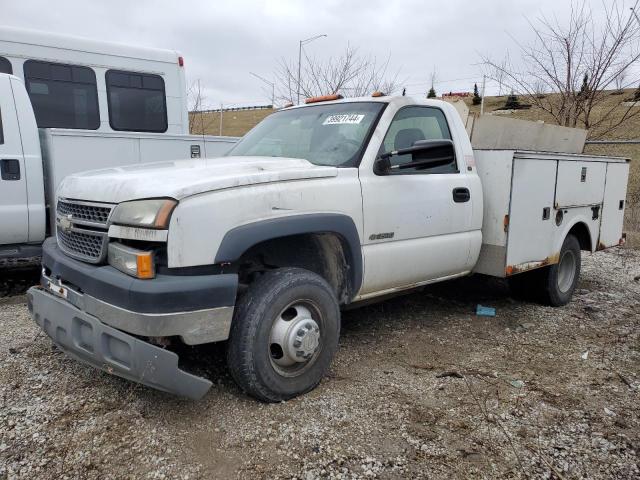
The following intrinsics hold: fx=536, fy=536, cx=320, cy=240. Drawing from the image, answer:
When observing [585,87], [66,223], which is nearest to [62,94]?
[66,223]

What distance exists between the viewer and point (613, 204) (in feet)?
19.8

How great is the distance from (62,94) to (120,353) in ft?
19.3

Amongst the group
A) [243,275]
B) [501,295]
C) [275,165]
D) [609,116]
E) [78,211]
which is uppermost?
[609,116]

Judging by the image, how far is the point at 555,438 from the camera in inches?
116

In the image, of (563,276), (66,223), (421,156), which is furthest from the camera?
(563,276)

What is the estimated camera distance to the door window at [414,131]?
154 inches

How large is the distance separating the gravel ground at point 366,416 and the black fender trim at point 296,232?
0.84 metres

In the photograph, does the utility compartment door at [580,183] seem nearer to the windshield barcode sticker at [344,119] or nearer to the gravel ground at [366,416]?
the gravel ground at [366,416]

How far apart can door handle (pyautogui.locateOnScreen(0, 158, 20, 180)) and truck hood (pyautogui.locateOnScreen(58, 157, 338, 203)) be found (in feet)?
7.38

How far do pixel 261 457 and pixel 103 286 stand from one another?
1.20m

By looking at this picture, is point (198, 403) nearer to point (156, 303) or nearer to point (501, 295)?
point (156, 303)

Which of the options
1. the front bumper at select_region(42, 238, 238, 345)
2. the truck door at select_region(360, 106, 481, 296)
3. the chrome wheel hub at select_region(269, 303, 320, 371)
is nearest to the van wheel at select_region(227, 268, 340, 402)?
the chrome wheel hub at select_region(269, 303, 320, 371)

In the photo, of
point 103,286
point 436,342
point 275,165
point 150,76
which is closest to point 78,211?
point 103,286

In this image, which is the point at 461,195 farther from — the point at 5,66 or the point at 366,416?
the point at 5,66
